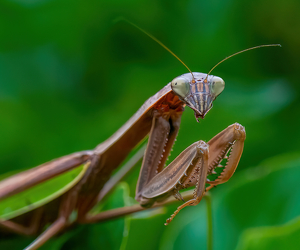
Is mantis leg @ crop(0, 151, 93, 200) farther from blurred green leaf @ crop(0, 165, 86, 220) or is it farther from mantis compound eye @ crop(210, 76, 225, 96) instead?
mantis compound eye @ crop(210, 76, 225, 96)

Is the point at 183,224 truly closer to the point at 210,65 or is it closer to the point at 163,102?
the point at 163,102

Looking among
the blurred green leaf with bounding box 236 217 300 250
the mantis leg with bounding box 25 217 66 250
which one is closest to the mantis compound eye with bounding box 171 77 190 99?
the blurred green leaf with bounding box 236 217 300 250

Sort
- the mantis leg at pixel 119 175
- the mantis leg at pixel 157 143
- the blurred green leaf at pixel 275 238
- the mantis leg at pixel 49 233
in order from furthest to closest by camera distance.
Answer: the mantis leg at pixel 119 175
the mantis leg at pixel 49 233
the mantis leg at pixel 157 143
the blurred green leaf at pixel 275 238

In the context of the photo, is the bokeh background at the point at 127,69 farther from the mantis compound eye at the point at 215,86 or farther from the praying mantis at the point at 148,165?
the mantis compound eye at the point at 215,86

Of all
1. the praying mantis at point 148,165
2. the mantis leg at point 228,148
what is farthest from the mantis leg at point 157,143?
the mantis leg at point 228,148

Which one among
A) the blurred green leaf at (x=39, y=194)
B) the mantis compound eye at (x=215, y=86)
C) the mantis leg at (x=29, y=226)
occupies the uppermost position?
the mantis compound eye at (x=215, y=86)

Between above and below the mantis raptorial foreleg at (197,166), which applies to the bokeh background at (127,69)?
above

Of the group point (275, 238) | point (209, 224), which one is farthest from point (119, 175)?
point (275, 238)
